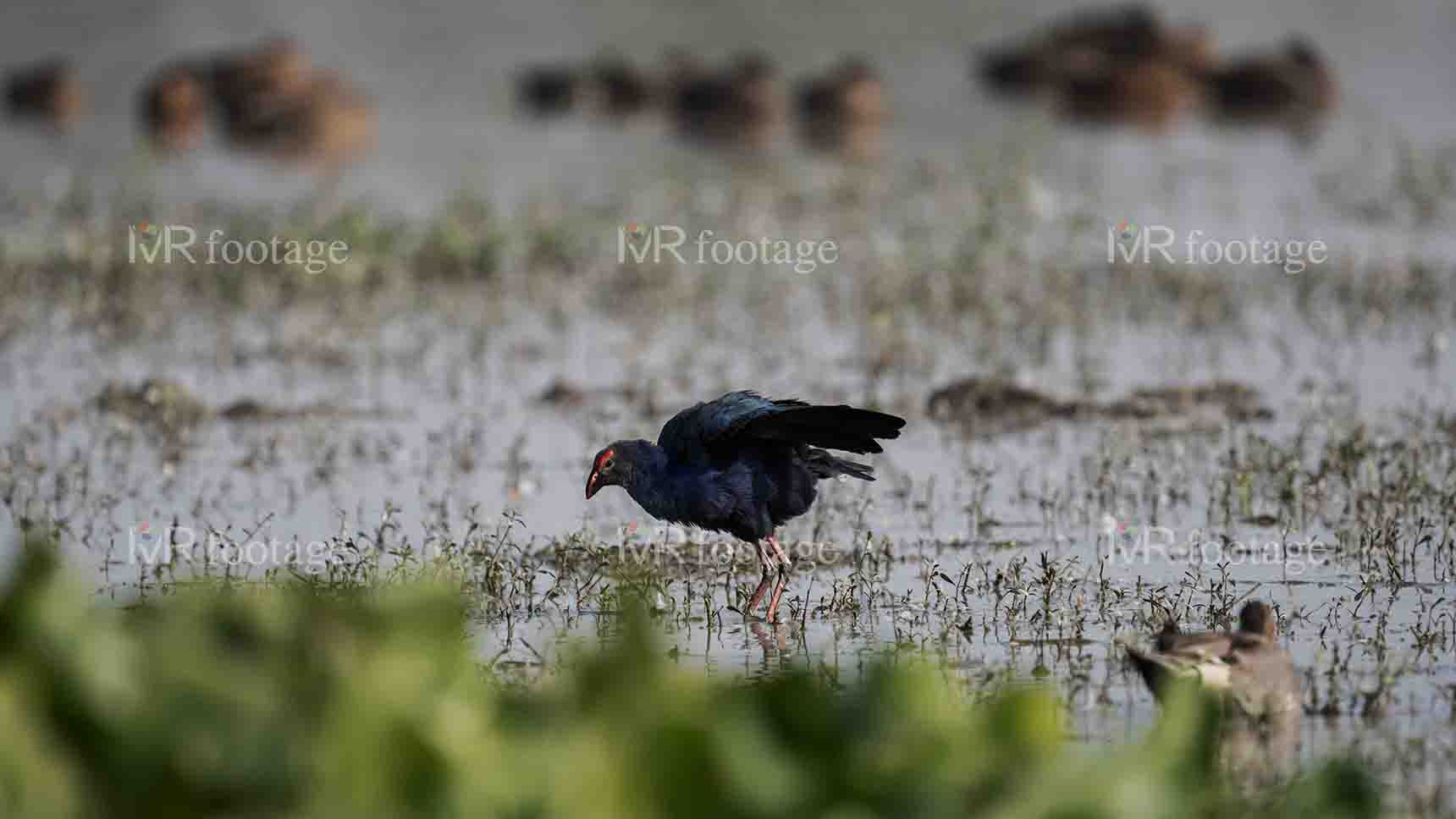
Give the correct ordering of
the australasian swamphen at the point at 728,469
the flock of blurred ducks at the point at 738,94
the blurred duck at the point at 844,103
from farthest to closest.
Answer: the blurred duck at the point at 844,103
the flock of blurred ducks at the point at 738,94
the australasian swamphen at the point at 728,469

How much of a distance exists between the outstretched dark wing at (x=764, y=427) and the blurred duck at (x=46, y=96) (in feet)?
93.4

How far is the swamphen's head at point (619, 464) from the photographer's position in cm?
813

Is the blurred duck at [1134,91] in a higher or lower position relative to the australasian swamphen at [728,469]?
higher

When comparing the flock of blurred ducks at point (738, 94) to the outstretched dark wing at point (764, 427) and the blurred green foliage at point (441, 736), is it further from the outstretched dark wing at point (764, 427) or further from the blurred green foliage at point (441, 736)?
the blurred green foliage at point (441, 736)

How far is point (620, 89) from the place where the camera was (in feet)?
119

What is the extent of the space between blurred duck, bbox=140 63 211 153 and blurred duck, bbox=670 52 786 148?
6.24 m

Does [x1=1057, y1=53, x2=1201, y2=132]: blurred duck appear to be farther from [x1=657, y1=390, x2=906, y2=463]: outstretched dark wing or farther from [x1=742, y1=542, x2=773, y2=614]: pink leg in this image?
[x1=657, y1=390, x2=906, y2=463]: outstretched dark wing

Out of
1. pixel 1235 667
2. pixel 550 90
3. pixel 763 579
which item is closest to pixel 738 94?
pixel 550 90

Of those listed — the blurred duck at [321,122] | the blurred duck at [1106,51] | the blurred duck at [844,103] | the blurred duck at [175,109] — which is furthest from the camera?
the blurred duck at [1106,51]

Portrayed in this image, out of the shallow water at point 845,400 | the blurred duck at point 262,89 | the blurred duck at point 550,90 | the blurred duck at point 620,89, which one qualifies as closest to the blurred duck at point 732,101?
the blurred duck at point 620,89

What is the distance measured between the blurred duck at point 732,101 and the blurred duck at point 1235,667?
83.2 feet

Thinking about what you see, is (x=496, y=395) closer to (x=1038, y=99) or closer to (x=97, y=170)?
(x=97, y=170)

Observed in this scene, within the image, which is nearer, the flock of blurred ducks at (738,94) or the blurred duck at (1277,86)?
the flock of blurred ducks at (738,94)

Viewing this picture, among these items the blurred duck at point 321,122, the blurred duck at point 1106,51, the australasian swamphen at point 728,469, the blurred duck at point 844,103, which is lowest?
the australasian swamphen at point 728,469
